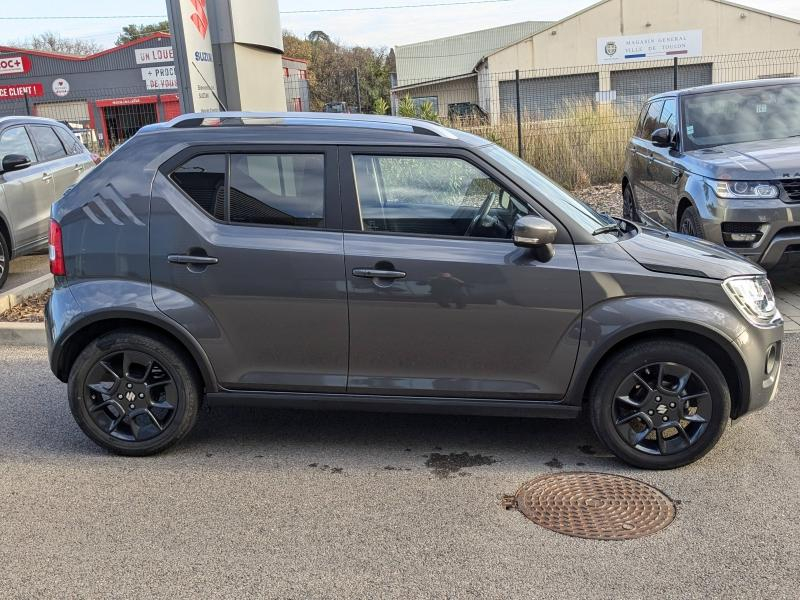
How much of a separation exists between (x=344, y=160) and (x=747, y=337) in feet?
7.46

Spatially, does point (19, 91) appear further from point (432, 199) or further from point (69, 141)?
point (432, 199)

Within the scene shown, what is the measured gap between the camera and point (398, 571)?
3.24m

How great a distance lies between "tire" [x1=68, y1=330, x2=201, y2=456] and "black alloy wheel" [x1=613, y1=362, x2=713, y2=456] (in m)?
2.34

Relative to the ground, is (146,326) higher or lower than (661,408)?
higher

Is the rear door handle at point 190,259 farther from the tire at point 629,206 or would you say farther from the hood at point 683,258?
the tire at point 629,206

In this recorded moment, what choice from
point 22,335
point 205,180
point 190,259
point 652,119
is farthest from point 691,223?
point 22,335

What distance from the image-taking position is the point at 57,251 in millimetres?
4348

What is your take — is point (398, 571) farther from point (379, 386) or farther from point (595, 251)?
point (595, 251)

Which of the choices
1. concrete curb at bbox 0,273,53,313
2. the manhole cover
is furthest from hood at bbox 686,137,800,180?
concrete curb at bbox 0,273,53,313

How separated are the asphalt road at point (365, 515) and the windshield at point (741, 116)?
372 cm

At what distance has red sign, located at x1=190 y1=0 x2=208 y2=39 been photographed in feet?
31.3

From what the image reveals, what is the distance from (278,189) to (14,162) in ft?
19.4

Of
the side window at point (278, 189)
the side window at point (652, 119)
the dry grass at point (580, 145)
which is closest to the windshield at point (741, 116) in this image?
the side window at point (652, 119)

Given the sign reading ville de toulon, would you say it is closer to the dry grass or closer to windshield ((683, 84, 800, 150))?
the dry grass
